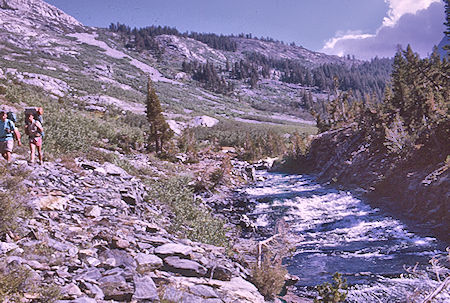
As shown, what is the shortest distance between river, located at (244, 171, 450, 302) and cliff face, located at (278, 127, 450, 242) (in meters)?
1.01

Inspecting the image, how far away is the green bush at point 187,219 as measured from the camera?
32.1ft

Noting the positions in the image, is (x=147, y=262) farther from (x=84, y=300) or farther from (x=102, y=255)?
(x=84, y=300)

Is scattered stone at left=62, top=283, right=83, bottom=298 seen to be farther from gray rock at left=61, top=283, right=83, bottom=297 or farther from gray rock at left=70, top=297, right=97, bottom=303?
gray rock at left=70, top=297, right=97, bottom=303

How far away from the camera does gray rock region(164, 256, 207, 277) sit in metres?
5.64

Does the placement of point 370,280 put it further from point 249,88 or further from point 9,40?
point 249,88

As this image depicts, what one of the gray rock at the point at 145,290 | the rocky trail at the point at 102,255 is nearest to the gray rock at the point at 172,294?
the rocky trail at the point at 102,255

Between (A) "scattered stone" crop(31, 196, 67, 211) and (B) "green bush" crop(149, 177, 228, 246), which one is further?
(B) "green bush" crop(149, 177, 228, 246)

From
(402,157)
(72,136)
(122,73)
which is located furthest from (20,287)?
(122,73)

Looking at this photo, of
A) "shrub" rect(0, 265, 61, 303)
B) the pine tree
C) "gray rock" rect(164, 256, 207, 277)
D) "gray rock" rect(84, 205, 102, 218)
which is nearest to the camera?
"shrub" rect(0, 265, 61, 303)

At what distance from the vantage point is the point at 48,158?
10641mm

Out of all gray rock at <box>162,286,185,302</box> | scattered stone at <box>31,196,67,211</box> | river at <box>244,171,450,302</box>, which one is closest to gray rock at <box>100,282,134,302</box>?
gray rock at <box>162,286,185,302</box>

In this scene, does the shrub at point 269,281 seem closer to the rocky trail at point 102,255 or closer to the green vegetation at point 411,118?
the rocky trail at point 102,255

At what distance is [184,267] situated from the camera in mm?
5695

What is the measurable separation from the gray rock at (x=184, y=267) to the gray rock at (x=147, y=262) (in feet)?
0.76
